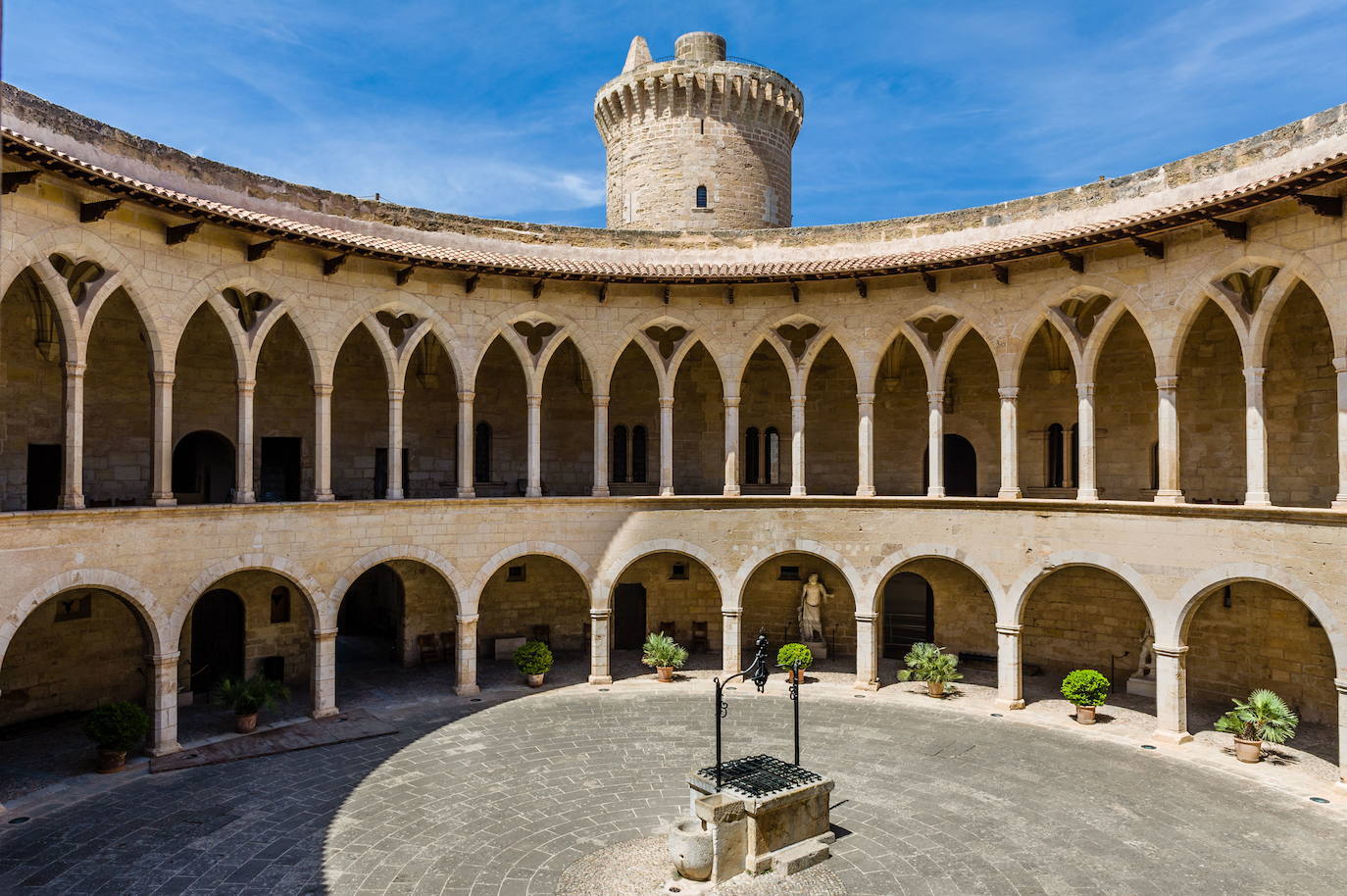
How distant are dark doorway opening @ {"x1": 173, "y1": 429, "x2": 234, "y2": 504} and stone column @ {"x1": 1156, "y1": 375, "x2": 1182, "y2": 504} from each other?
20098 mm

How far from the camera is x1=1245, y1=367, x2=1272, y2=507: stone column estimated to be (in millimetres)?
15719

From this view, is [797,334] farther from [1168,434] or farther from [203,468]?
[203,468]

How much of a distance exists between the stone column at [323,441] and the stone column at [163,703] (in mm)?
4216

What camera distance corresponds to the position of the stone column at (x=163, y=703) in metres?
15.6

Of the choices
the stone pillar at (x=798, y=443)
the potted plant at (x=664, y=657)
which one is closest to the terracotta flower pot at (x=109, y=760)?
the potted plant at (x=664, y=657)

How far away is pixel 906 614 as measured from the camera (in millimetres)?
24125

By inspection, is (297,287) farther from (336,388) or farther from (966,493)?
(966,493)

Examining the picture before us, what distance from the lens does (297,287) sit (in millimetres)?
18172

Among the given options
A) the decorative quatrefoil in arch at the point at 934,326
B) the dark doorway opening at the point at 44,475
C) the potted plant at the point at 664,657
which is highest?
the decorative quatrefoil in arch at the point at 934,326

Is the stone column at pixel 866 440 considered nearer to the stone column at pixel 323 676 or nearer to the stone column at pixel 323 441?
the stone column at pixel 323 441

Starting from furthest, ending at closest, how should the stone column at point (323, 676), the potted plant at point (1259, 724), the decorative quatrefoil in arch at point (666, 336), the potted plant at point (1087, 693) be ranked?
the decorative quatrefoil in arch at point (666, 336)
the stone column at point (323, 676)
the potted plant at point (1087, 693)
the potted plant at point (1259, 724)

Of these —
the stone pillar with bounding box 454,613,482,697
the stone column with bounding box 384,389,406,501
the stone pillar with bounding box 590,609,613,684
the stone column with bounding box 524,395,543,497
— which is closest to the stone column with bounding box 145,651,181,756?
the stone column with bounding box 384,389,406,501

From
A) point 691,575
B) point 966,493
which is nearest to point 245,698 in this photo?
point 691,575

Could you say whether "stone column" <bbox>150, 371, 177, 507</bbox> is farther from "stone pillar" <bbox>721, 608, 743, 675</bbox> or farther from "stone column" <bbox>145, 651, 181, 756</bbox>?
"stone pillar" <bbox>721, 608, 743, 675</bbox>
